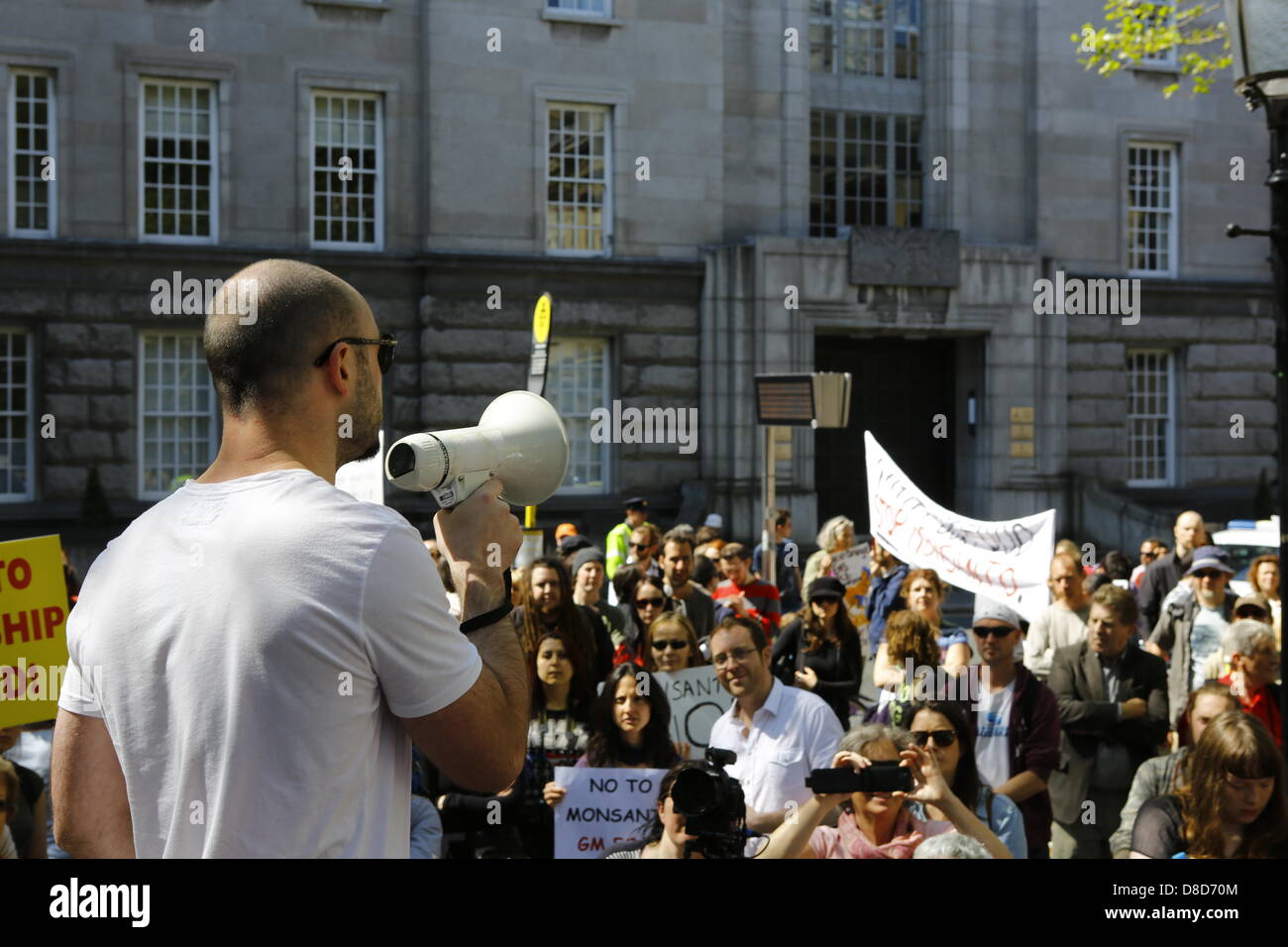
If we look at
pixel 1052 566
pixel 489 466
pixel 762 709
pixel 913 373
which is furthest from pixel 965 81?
pixel 489 466

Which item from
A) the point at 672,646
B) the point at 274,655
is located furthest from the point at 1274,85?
the point at 672,646

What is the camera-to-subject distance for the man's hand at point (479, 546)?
2568 millimetres

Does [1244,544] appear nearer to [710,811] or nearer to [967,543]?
[967,543]

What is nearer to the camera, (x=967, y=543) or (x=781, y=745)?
(x=781, y=745)

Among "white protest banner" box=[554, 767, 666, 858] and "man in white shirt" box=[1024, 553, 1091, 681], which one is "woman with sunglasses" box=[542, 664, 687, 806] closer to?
"white protest banner" box=[554, 767, 666, 858]

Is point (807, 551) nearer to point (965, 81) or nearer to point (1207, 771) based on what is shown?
point (965, 81)

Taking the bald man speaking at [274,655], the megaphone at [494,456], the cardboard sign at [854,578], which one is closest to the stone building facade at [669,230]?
the cardboard sign at [854,578]

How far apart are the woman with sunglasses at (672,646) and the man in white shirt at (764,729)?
116 centimetres

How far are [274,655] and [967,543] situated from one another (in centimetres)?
919

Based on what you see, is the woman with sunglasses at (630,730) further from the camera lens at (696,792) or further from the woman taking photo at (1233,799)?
the woman taking photo at (1233,799)

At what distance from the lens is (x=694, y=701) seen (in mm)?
8055

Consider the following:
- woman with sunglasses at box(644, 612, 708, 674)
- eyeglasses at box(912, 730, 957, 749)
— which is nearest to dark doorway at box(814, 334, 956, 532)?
woman with sunglasses at box(644, 612, 708, 674)

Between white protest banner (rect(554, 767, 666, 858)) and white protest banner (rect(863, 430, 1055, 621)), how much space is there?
4223mm

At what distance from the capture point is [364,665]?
225 centimetres
